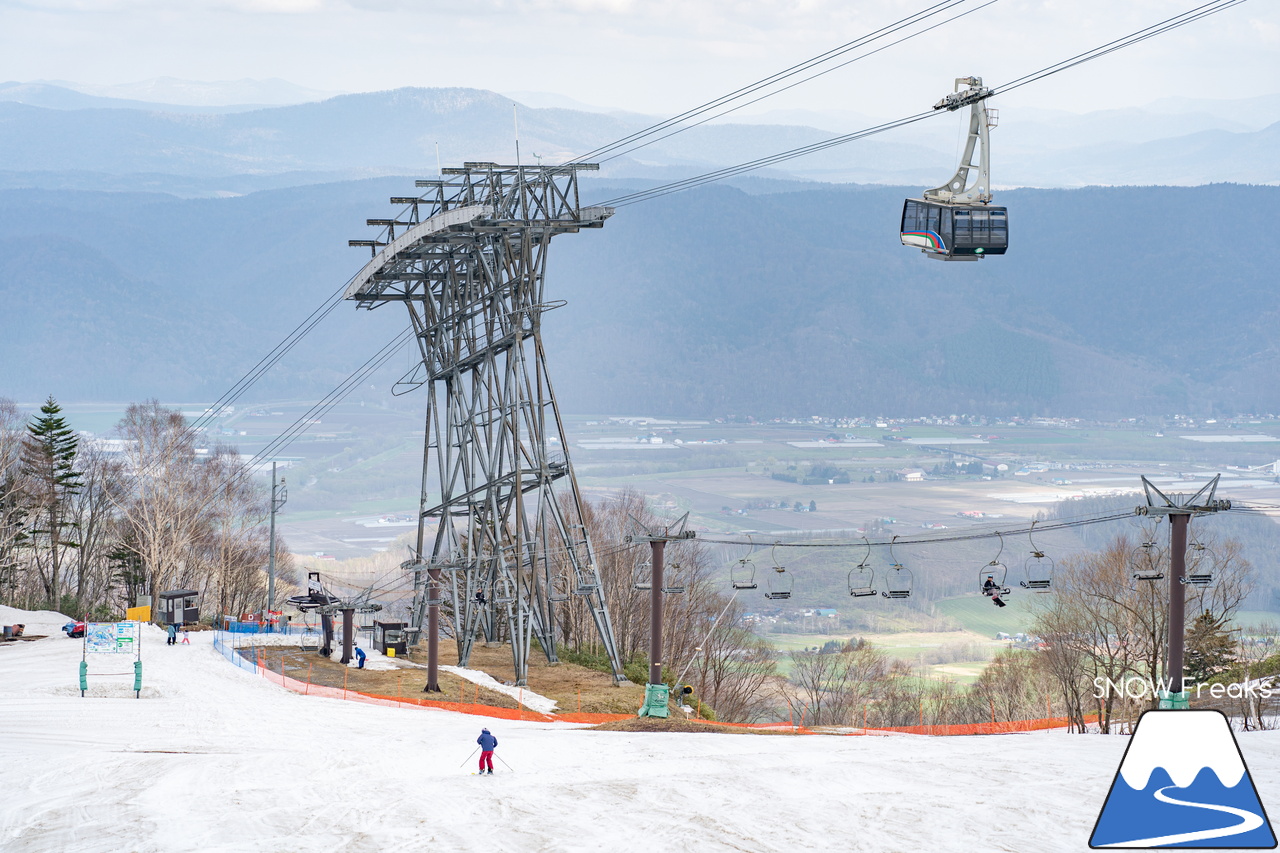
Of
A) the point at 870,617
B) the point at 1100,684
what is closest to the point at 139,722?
the point at 1100,684

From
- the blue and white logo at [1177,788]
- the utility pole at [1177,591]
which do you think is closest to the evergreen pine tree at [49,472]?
the utility pole at [1177,591]

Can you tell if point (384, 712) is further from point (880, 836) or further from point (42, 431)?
point (42, 431)

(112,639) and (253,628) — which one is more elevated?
(112,639)

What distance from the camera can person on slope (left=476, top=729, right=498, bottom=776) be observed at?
27.0 metres

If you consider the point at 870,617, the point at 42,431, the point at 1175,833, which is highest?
the point at 42,431

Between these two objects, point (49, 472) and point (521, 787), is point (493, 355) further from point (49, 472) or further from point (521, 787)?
point (49, 472)

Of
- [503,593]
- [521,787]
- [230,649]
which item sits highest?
[503,593]

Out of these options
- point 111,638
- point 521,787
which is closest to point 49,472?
point 111,638

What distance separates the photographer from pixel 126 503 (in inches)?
3691

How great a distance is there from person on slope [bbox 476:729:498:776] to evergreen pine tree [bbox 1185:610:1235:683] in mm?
38864

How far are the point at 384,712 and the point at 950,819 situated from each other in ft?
70.3

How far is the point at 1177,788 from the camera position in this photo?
10.7 metres

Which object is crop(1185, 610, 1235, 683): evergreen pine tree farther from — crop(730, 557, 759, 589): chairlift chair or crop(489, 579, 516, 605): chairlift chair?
crop(489, 579, 516, 605): chairlift chair

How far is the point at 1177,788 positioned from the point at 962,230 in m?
18.4
